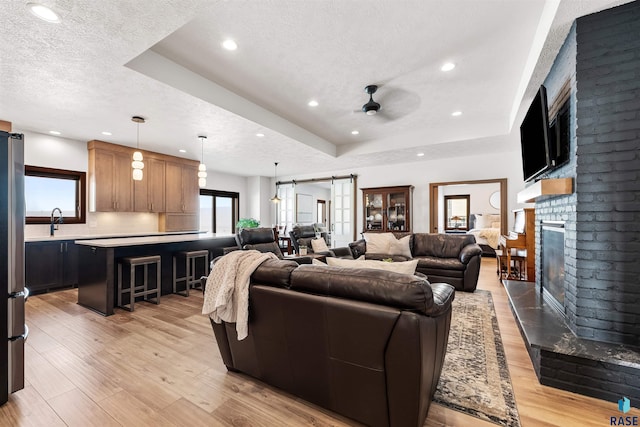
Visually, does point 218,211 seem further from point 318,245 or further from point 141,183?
point 318,245

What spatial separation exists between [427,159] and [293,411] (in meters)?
6.38

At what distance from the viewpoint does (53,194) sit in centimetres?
491

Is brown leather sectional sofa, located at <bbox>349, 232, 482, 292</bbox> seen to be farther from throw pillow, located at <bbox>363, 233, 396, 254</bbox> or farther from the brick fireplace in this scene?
the brick fireplace

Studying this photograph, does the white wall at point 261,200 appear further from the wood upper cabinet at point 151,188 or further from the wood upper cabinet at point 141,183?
the wood upper cabinet at point 151,188

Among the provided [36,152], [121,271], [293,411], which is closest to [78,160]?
[36,152]

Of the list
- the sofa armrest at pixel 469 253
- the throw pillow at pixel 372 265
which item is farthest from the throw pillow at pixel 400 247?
the throw pillow at pixel 372 265

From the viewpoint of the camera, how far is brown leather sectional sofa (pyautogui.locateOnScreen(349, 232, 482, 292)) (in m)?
4.22

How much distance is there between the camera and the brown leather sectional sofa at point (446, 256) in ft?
13.8

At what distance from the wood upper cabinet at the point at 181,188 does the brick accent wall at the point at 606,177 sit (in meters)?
Answer: 6.76

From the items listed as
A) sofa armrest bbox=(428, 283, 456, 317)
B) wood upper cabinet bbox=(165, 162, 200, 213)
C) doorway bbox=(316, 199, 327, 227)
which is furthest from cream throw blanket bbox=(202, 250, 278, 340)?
doorway bbox=(316, 199, 327, 227)

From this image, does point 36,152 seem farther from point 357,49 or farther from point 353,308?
point 353,308

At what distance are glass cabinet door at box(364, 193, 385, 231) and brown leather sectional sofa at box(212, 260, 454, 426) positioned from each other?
19.0 feet

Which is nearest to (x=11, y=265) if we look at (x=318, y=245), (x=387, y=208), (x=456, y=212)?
(x=318, y=245)

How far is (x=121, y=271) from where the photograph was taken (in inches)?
144
